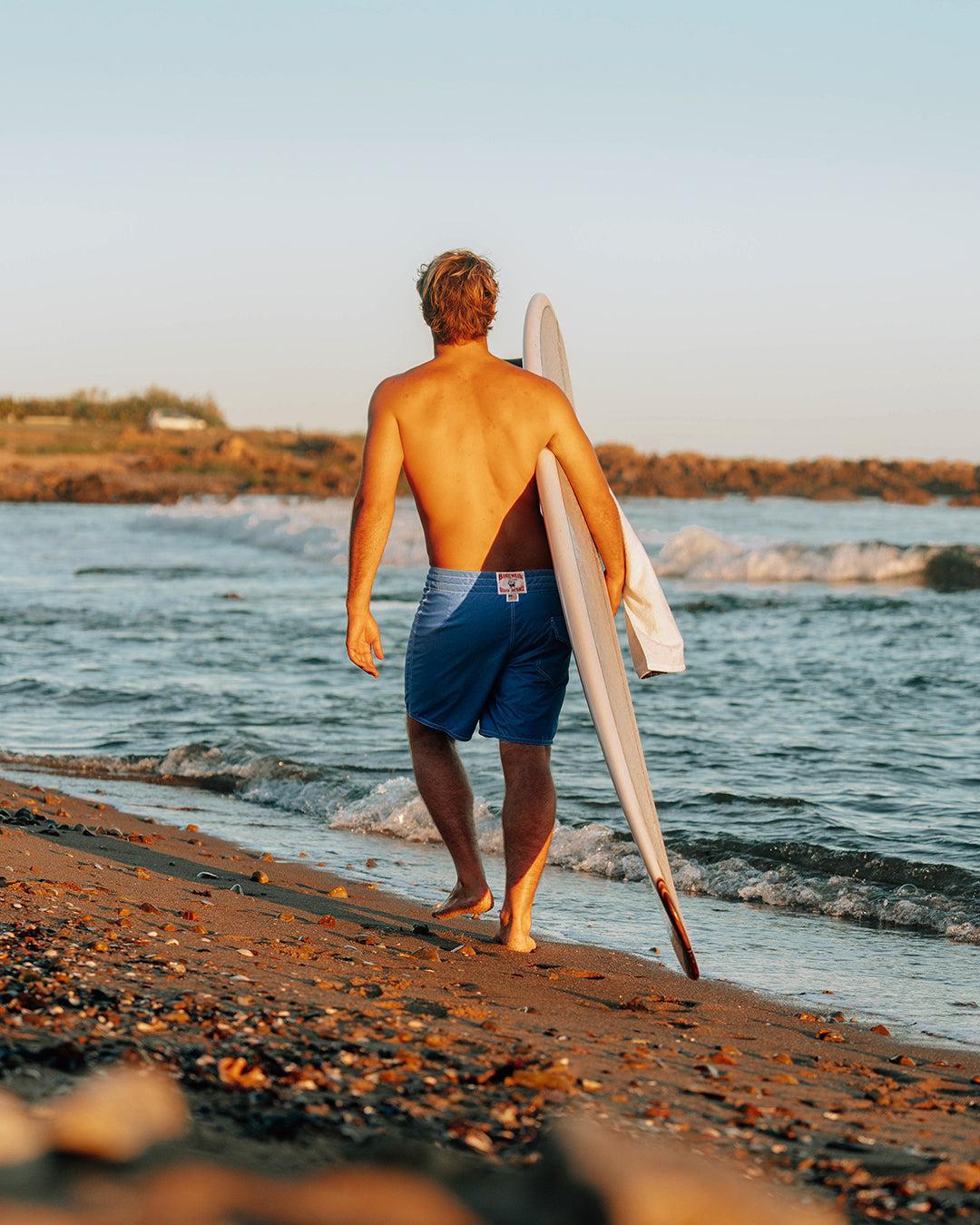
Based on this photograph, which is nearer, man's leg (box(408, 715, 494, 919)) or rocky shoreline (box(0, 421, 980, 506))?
man's leg (box(408, 715, 494, 919))

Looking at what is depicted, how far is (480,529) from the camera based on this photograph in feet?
13.3

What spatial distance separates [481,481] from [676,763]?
3811 mm

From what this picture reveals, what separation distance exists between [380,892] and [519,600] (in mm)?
1527

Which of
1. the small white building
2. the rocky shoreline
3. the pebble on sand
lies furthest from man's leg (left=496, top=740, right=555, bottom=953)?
the small white building

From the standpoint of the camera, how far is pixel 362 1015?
9.90 feet

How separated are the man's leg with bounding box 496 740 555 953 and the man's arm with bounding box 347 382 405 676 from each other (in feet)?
1.76

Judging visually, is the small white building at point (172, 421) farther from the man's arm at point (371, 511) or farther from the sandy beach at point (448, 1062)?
the sandy beach at point (448, 1062)

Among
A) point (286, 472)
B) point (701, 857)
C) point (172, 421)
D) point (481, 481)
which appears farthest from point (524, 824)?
point (172, 421)

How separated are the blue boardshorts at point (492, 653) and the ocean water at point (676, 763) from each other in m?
0.96

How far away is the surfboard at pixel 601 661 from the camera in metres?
3.90

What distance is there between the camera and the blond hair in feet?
12.9

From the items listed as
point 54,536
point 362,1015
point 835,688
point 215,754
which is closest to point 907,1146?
point 362,1015

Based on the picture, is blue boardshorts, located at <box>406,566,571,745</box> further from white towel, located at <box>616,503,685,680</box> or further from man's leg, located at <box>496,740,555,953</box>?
white towel, located at <box>616,503,685,680</box>

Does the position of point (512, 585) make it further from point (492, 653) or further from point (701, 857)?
point (701, 857)
